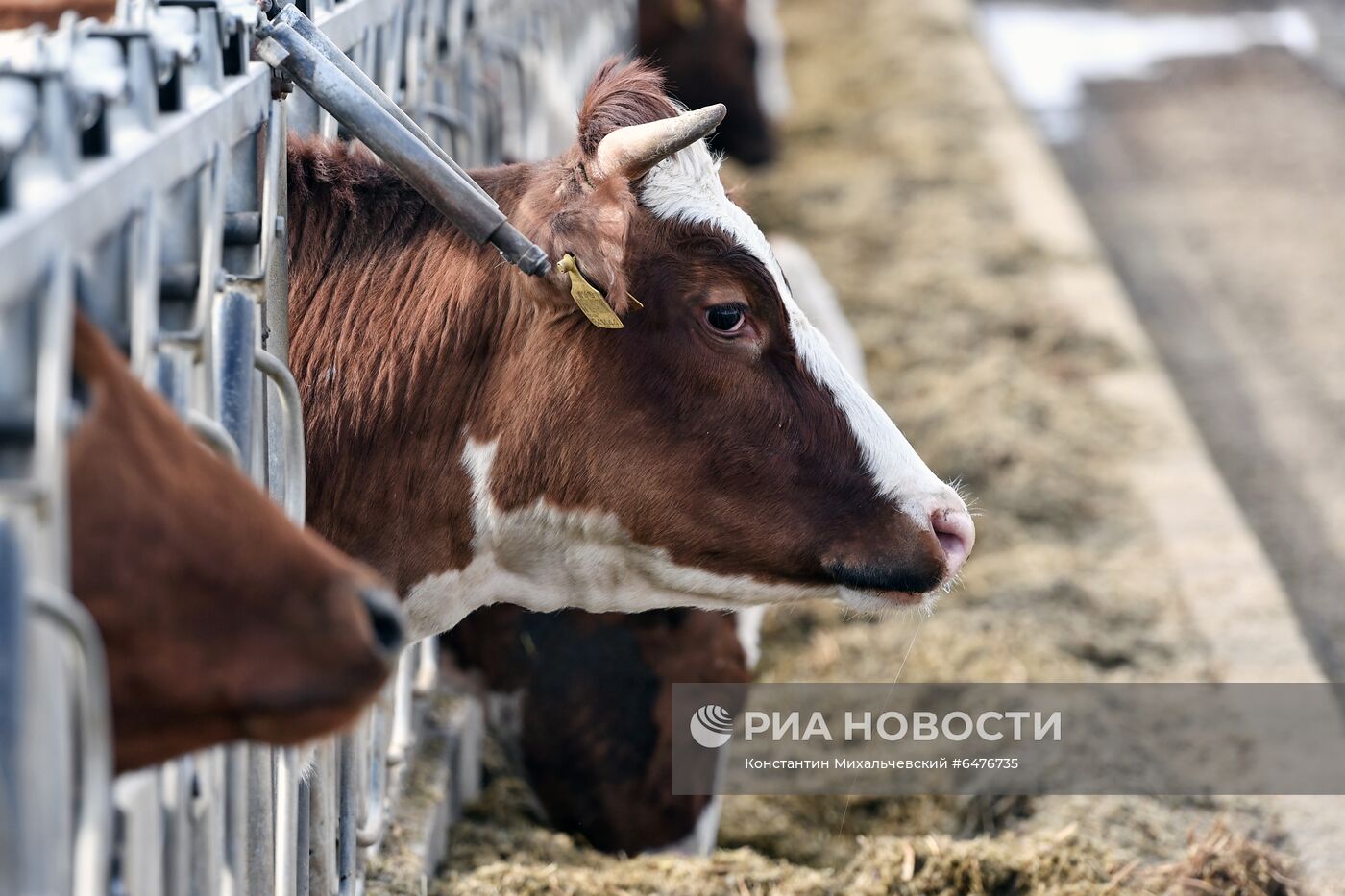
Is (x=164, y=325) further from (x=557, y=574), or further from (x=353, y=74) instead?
(x=557, y=574)

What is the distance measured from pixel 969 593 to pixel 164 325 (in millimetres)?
3212

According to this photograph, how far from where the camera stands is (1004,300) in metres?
6.74

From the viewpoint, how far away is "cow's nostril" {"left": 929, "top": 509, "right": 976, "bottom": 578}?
2.24 meters

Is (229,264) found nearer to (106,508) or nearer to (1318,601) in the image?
(106,508)

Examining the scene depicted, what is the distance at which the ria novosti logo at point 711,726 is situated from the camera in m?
3.27

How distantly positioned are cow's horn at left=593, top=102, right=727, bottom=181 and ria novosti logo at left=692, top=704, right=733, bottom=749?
1.51 m

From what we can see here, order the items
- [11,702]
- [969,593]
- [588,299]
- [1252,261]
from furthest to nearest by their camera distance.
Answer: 1. [1252,261]
2. [969,593]
3. [588,299]
4. [11,702]

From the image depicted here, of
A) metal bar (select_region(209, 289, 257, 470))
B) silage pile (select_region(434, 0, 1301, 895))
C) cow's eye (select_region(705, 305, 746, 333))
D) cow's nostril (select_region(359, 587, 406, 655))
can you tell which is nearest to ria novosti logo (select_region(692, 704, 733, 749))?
silage pile (select_region(434, 0, 1301, 895))

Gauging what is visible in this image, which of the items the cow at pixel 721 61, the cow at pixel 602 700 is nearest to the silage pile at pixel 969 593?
the cow at pixel 602 700

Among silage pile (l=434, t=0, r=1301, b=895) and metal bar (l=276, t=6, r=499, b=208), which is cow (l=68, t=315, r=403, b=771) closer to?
metal bar (l=276, t=6, r=499, b=208)

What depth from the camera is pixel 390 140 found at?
1967 mm

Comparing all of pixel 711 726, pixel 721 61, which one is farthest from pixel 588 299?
pixel 721 61

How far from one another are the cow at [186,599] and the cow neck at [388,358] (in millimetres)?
758

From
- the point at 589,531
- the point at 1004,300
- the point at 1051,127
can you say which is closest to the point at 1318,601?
the point at 1004,300
